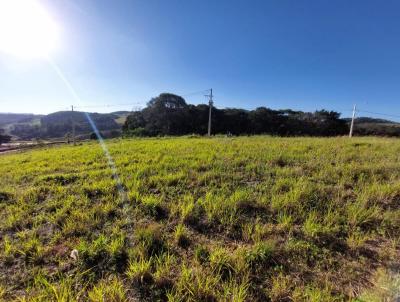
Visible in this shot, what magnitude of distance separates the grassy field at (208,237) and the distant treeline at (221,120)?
113 ft

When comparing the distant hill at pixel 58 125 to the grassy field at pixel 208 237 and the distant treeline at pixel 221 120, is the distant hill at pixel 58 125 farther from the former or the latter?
the grassy field at pixel 208 237

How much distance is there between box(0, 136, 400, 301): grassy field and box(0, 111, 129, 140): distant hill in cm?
3428

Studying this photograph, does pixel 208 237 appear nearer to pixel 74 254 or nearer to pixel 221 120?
pixel 74 254

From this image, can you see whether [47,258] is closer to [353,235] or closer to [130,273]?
[130,273]

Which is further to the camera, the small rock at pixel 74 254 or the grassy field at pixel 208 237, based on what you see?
the small rock at pixel 74 254

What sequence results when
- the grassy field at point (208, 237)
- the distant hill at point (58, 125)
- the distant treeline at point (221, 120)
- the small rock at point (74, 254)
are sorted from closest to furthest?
the grassy field at point (208, 237) < the small rock at point (74, 254) < the distant treeline at point (221, 120) < the distant hill at point (58, 125)

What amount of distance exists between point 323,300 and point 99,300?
210 centimetres

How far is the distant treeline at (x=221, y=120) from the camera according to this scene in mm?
39638

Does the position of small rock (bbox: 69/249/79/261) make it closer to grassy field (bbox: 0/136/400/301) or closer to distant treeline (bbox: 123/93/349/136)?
grassy field (bbox: 0/136/400/301)

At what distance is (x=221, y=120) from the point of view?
40.5 metres

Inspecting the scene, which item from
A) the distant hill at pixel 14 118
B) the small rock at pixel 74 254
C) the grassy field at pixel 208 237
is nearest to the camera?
the grassy field at pixel 208 237

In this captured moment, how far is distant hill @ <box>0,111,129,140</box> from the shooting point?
2458 inches

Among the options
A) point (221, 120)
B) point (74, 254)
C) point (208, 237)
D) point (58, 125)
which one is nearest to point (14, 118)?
point (58, 125)

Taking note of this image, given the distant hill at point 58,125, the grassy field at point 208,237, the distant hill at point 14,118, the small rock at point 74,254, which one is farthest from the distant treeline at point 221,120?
the distant hill at point 14,118
